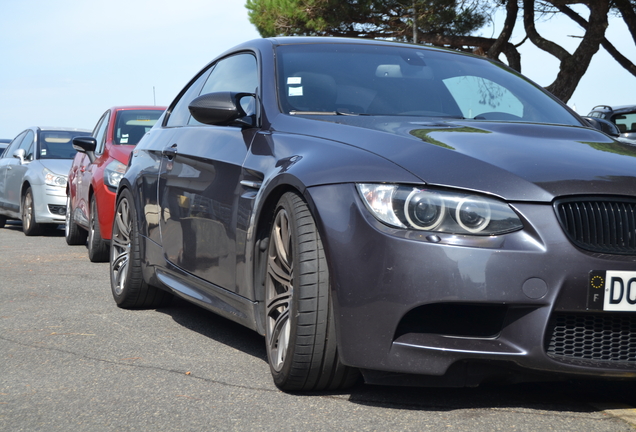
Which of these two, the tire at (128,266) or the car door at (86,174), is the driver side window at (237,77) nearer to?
the tire at (128,266)

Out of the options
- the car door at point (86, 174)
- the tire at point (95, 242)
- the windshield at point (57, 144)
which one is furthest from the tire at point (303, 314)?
the windshield at point (57, 144)

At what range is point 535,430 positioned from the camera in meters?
2.92

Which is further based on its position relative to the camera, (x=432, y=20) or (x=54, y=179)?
(x=432, y=20)

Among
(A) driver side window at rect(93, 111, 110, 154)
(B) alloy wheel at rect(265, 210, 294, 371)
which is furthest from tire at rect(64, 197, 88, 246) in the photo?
(B) alloy wheel at rect(265, 210, 294, 371)

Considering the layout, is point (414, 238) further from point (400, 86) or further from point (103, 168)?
point (103, 168)

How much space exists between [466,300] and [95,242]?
5.90 m

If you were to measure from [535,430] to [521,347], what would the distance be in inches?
11.5

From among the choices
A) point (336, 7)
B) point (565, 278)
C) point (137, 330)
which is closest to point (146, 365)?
point (137, 330)

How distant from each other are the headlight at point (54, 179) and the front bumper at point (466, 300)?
926 cm

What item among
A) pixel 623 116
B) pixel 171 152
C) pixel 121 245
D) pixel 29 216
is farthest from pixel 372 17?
pixel 171 152

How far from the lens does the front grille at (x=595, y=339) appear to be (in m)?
2.90

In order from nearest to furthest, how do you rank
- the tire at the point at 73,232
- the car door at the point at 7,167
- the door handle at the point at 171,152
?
the door handle at the point at 171,152
the tire at the point at 73,232
the car door at the point at 7,167

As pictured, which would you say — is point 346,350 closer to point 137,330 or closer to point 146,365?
point 146,365

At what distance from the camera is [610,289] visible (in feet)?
9.27
